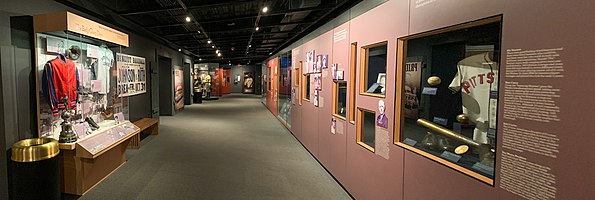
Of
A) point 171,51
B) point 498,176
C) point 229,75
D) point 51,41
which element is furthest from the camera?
point 229,75

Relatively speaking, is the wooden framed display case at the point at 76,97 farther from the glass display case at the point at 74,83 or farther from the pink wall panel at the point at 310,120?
the pink wall panel at the point at 310,120

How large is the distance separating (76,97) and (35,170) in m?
1.30

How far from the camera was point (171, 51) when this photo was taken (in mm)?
11430

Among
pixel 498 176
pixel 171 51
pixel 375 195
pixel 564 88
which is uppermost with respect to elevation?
pixel 171 51

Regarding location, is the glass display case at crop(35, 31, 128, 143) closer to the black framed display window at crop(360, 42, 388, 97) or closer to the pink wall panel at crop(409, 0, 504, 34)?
the black framed display window at crop(360, 42, 388, 97)

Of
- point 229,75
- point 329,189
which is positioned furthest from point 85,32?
point 229,75

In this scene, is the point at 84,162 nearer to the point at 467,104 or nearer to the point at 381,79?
the point at 381,79

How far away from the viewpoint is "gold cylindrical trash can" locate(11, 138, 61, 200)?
10.2 feet

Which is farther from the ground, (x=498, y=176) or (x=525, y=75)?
(x=525, y=75)

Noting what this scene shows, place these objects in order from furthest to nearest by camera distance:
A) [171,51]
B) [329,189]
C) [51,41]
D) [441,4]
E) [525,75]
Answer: [171,51]
[329,189]
[51,41]
[441,4]
[525,75]

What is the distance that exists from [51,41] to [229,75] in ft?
83.1

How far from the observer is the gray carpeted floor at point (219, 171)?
3857 mm

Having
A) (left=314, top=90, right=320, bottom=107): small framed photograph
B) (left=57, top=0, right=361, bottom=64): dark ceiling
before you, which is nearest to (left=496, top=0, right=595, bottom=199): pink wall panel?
(left=57, top=0, right=361, bottom=64): dark ceiling

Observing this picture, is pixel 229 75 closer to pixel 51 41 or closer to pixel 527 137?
pixel 51 41
